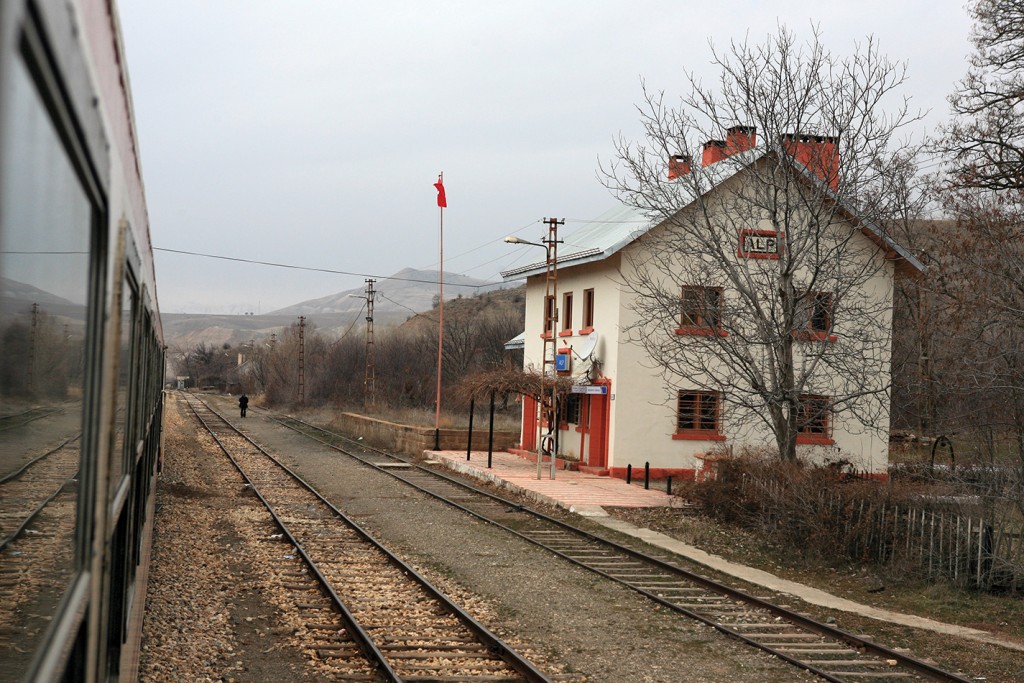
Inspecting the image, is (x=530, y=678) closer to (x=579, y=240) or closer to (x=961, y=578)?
(x=961, y=578)

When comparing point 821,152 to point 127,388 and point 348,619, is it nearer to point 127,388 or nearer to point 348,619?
point 348,619

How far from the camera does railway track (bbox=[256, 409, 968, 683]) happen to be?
873cm

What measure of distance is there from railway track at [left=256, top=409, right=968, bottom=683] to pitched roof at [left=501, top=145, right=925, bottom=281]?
615 centimetres

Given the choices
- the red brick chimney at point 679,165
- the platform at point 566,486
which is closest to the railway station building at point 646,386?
the platform at point 566,486

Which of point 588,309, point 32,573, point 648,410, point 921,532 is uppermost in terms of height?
point 588,309

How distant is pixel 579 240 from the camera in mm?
28641

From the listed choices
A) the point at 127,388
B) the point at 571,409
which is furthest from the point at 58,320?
the point at 571,409

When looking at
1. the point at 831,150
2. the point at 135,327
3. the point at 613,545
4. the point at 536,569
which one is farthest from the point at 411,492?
the point at 135,327

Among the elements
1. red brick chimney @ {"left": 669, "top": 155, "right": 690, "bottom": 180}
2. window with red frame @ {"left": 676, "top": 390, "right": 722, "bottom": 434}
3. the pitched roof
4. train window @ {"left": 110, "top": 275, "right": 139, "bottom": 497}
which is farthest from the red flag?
train window @ {"left": 110, "top": 275, "right": 139, "bottom": 497}

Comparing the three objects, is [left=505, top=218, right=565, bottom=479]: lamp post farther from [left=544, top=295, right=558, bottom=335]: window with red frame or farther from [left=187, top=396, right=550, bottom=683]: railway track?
[left=187, top=396, right=550, bottom=683]: railway track

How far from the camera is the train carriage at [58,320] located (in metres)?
1.43

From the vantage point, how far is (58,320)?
196 cm

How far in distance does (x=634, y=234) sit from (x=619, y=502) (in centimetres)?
677

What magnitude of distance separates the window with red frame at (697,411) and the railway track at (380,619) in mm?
11030
